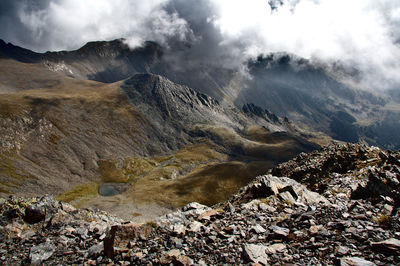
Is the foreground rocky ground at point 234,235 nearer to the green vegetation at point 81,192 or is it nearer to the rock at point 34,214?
the rock at point 34,214

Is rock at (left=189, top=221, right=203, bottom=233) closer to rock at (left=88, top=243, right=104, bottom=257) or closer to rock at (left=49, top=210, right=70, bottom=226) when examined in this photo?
rock at (left=88, top=243, right=104, bottom=257)

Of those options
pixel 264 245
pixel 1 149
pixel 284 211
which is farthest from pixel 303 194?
pixel 1 149

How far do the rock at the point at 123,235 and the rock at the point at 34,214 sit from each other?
11.3m

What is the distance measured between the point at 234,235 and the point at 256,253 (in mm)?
2191

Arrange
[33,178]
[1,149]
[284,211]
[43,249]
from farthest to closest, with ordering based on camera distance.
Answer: [1,149] → [33,178] → [284,211] → [43,249]

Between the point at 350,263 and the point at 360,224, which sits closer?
the point at 350,263

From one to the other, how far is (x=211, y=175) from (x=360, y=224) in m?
178

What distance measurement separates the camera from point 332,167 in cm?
3950

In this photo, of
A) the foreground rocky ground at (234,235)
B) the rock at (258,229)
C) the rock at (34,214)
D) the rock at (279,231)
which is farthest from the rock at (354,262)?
the rock at (34,214)

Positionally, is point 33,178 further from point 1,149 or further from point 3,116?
point 3,116

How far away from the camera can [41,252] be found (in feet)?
53.9

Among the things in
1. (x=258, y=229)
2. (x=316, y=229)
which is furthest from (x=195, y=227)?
(x=316, y=229)

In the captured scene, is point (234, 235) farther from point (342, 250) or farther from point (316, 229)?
point (342, 250)

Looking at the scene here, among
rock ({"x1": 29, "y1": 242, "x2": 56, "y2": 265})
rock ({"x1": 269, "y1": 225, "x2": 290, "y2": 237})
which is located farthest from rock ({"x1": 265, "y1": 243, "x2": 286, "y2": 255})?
rock ({"x1": 29, "y1": 242, "x2": 56, "y2": 265})
